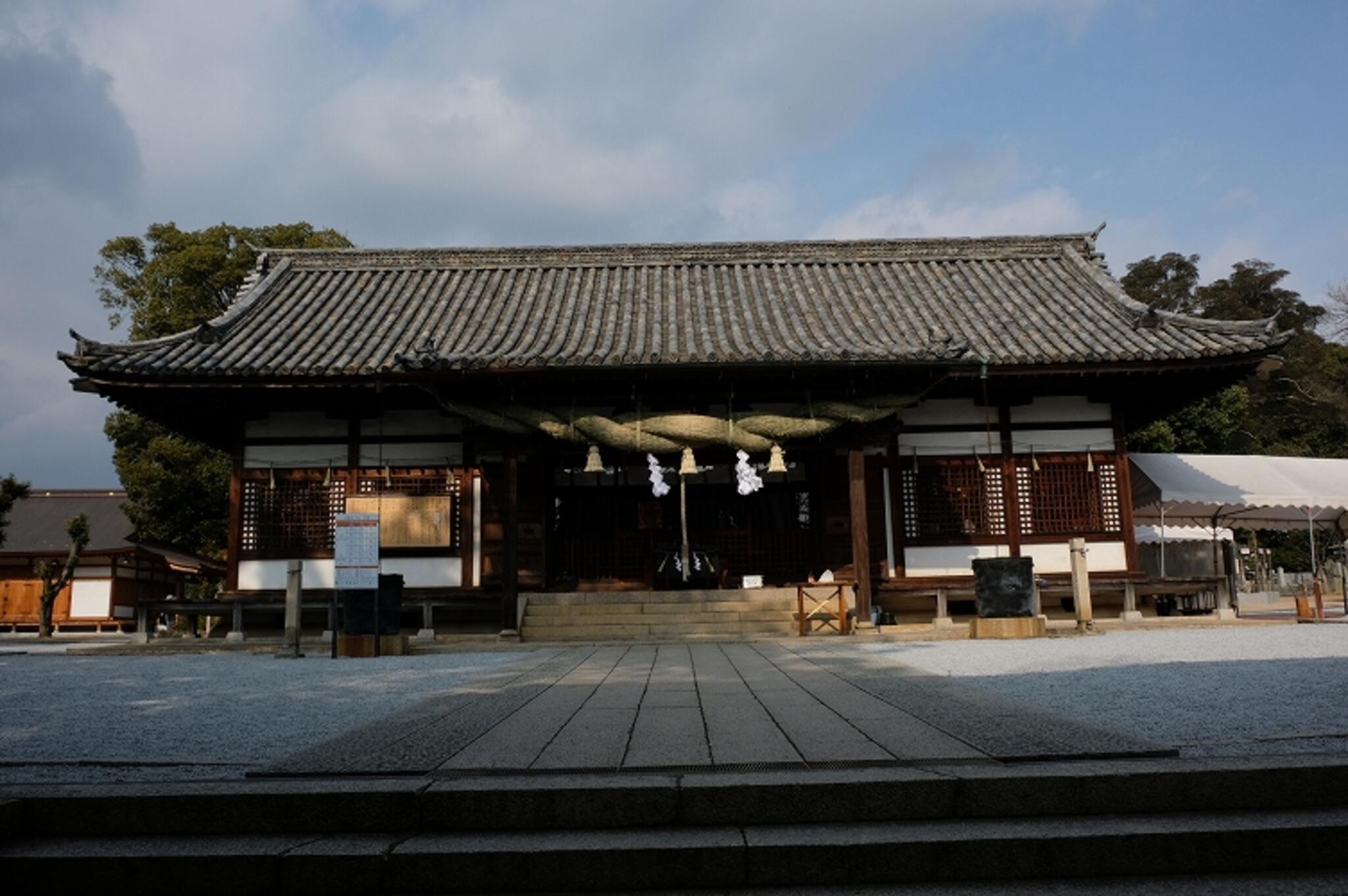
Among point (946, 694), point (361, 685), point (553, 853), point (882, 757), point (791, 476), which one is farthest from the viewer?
point (791, 476)

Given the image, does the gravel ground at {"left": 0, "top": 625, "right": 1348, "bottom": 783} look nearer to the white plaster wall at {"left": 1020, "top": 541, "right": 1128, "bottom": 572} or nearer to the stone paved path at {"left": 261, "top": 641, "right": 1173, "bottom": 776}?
the stone paved path at {"left": 261, "top": 641, "right": 1173, "bottom": 776}

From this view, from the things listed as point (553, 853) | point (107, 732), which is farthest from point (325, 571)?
point (553, 853)

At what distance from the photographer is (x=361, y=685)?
25.7 feet

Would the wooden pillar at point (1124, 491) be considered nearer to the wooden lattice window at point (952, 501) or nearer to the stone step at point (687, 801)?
the wooden lattice window at point (952, 501)

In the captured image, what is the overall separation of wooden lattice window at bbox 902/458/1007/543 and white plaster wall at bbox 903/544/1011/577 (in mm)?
146

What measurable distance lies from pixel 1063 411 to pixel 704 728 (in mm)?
11690

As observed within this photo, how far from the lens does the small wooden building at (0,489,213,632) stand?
91.4ft

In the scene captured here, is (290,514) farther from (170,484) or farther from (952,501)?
(170,484)

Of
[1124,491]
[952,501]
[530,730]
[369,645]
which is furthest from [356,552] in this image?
[1124,491]

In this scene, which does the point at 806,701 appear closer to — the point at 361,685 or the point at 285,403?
the point at 361,685

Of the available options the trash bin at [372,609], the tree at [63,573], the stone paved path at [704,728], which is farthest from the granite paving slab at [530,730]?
the tree at [63,573]

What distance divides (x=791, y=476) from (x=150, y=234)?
22.7 meters

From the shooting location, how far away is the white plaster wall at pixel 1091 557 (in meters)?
14.4

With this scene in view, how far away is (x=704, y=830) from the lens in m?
3.75
